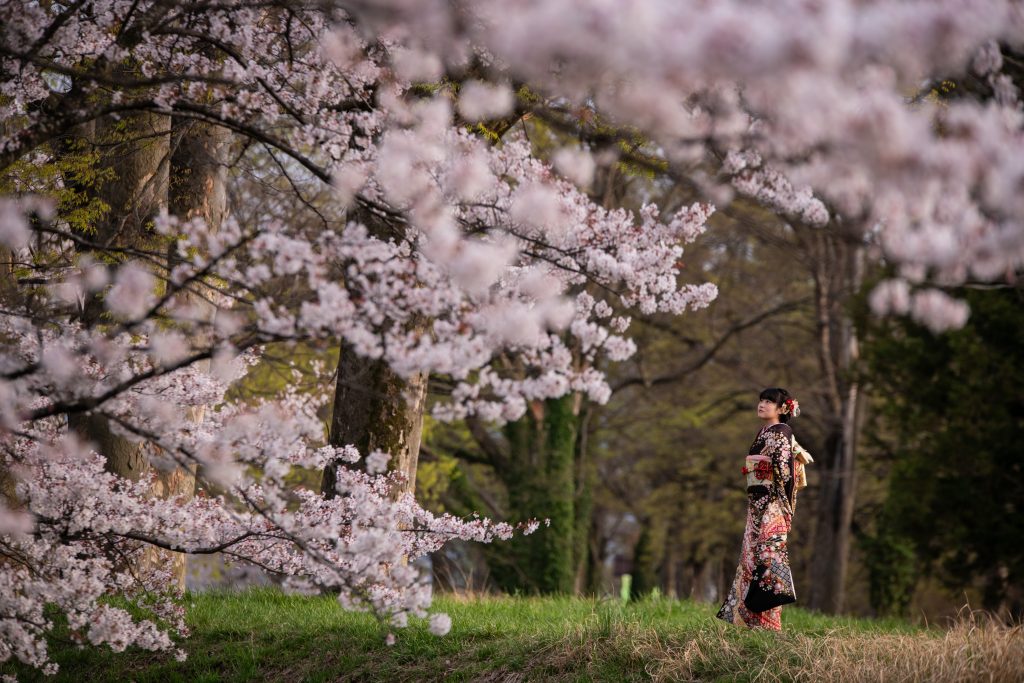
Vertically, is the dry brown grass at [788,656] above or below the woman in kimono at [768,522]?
below

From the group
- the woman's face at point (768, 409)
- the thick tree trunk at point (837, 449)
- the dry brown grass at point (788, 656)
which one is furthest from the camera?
the thick tree trunk at point (837, 449)

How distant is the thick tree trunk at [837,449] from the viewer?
16.3 meters

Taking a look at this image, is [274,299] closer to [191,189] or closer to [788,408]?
[788,408]

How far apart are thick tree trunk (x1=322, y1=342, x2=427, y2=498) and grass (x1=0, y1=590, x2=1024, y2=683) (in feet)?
4.30

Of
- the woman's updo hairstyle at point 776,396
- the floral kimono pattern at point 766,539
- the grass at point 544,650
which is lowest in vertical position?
the grass at point 544,650

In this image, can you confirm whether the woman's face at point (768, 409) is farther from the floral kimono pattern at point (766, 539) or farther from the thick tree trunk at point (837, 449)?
the thick tree trunk at point (837, 449)

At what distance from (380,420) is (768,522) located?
3410 millimetres

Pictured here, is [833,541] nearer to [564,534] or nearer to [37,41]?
[564,534]

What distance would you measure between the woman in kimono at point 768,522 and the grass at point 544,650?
27 centimetres

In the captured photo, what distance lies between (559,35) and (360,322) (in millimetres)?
1691

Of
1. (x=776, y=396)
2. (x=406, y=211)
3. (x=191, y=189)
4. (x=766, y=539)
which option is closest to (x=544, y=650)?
(x=766, y=539)

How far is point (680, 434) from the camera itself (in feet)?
70.3

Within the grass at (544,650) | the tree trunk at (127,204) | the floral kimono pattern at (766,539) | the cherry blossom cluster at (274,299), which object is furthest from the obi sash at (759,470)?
the tree trunk at (127,204)

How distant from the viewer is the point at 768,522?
23.9 feet
